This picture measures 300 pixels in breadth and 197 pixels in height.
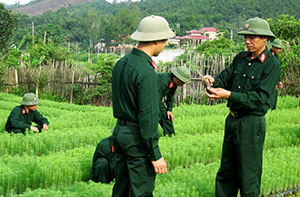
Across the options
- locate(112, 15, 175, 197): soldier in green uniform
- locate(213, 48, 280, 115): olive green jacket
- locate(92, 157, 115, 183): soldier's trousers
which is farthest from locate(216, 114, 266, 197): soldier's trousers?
→ locate(92, 157, 115, 183): soldier's trousers

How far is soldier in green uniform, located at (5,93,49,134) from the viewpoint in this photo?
6781 mm

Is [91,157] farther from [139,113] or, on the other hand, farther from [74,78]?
[74,78]

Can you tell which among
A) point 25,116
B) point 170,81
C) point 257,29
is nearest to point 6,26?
point 25,116

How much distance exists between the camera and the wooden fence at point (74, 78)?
1369 cm

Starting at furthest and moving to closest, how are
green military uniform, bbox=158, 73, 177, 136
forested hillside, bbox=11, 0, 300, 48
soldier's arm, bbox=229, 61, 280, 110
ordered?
forested hillside, bbox=11, 0, 300, 48, green military uniform, bbox=158, 73, 177, 136, soldier's arm, bbox=229, 61, 280, 110

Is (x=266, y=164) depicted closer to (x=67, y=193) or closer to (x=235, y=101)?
(x=235, y=101)

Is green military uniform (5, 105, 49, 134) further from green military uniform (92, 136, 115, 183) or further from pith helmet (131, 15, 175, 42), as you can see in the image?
pith helmet (131, 15, 175, 42)

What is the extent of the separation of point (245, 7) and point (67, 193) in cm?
7753

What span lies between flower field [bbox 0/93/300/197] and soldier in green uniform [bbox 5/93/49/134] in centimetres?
35

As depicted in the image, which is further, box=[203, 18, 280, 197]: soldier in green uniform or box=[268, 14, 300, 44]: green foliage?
box=[268, 14, 300, 44]: green foliage

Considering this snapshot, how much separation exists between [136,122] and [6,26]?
84.0 feet

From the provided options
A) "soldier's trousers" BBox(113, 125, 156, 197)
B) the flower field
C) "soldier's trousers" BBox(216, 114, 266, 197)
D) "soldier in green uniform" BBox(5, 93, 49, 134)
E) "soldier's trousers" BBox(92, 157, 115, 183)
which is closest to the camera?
"soldier's trousers" BBox(113, 125, 156, 197)

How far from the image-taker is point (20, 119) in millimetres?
6895

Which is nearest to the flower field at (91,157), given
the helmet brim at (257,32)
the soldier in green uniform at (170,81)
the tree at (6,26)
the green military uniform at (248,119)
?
the soldier in green uniform at (170,81)
